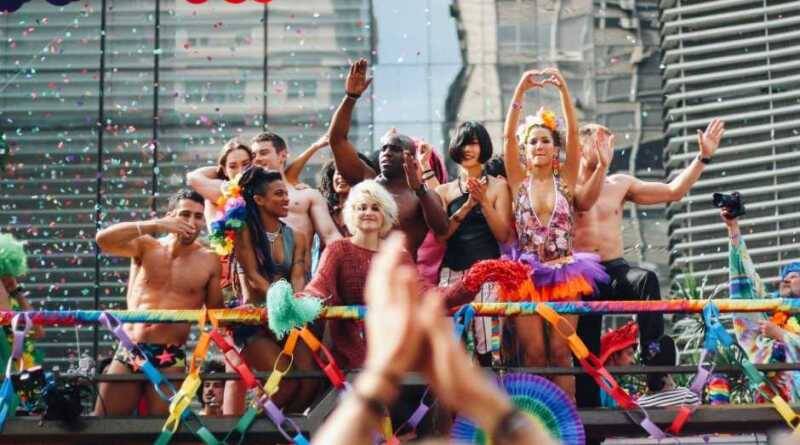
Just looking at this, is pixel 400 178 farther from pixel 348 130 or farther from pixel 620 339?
pixel 620 339

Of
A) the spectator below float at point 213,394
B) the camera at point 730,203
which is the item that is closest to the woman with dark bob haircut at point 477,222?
the camera at point 730,203

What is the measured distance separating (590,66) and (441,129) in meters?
1.56

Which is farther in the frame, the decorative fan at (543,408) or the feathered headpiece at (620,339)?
the feathered headpiece at (620,339)

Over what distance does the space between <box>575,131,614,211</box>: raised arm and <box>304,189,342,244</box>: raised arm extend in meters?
1.29

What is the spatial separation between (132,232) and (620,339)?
8.68 feet

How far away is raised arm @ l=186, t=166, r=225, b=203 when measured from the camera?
8719 mm

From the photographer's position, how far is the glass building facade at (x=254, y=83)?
48.6ft

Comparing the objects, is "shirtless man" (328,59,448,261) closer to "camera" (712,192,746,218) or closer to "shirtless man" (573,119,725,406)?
"shirtless man" (573,119,725,406)

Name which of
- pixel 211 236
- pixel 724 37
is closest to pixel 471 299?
pixel 211 236

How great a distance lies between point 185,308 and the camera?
26.0 feet

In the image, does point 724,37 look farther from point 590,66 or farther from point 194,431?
point 194,431

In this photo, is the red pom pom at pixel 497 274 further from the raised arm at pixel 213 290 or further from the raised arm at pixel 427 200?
the raised arm at pixel 213 290

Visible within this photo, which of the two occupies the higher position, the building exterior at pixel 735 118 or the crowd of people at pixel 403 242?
the building exterior at pixel 735 118

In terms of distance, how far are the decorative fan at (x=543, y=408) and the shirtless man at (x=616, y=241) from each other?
74cm
